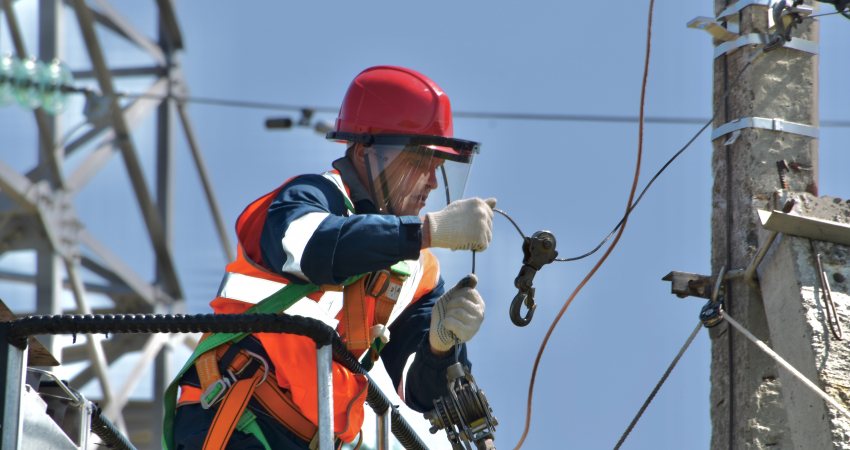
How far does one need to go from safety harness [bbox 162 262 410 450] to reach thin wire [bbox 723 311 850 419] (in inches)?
51.9

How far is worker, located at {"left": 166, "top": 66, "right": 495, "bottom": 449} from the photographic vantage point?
4941 millimetres

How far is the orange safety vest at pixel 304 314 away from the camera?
5061 mm

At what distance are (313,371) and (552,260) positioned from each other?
991 mm

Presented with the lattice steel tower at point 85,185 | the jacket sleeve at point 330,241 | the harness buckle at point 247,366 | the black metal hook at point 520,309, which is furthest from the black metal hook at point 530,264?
the lattice steel tower at point 85,185

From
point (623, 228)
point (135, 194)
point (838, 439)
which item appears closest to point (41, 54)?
point (135, 194)

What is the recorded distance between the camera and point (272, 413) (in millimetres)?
5125

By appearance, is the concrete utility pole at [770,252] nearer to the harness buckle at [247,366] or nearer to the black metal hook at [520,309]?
the black metal hook at [520,309]

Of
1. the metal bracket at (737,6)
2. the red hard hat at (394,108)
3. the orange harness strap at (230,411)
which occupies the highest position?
the metal bracket at (737,6)

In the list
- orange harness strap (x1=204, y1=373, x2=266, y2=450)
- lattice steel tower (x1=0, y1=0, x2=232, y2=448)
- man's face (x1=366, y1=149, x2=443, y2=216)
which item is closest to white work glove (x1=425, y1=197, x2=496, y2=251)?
man's face (x1=366, y1=149, x2=443, y2=216)

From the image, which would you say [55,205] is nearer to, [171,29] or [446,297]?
[171,29]

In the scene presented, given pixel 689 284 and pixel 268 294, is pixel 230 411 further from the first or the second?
pixel 689 284

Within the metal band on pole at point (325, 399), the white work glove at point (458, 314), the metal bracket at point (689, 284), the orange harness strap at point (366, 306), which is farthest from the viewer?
the metal bracket at point (689, 284)

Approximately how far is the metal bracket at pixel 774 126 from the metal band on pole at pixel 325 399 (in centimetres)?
241

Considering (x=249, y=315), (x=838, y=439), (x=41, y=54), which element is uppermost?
(x=41, y=54)
